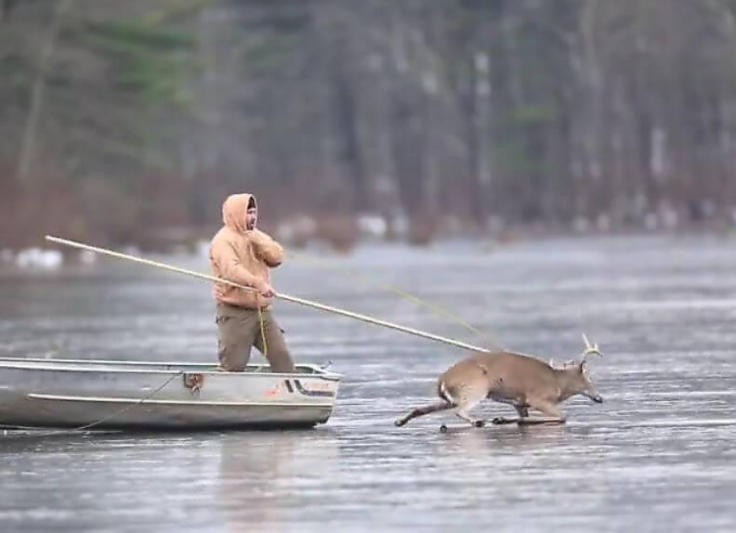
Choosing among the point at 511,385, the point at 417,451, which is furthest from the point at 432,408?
the point at 417,451

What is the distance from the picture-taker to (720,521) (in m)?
13.5

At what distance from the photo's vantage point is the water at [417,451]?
46.4ft

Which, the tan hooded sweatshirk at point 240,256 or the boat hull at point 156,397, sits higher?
the tan hooded sweatshirk at point 240,256

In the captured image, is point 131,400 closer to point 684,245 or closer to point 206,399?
point 206,399

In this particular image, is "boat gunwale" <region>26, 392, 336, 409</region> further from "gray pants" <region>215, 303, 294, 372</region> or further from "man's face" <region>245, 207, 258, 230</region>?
"man's face" <region>245, 207, 258, 230</region>

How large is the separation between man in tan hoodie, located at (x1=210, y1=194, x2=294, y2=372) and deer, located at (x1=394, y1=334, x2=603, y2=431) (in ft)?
4.18

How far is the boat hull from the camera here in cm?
1825

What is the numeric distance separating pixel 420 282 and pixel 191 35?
34335 millimetres

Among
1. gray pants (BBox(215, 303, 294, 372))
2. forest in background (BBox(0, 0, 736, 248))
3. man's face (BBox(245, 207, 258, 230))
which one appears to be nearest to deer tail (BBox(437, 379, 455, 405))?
gray pants (BBox(215, 303, 294, 372))

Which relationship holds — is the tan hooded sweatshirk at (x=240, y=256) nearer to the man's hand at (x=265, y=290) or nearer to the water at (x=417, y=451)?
the man's hand at (x=265, y=290)

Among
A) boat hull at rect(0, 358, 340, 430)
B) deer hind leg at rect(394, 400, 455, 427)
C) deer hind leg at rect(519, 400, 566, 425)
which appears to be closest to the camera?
boat hull at rect(0, 358, 340, 430)

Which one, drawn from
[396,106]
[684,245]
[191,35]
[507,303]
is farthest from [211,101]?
[507,303]

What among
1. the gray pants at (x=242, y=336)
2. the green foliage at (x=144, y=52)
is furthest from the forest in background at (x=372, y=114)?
the gray pants at (x=242, y=336)

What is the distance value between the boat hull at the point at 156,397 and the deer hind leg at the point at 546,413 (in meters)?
1.43
